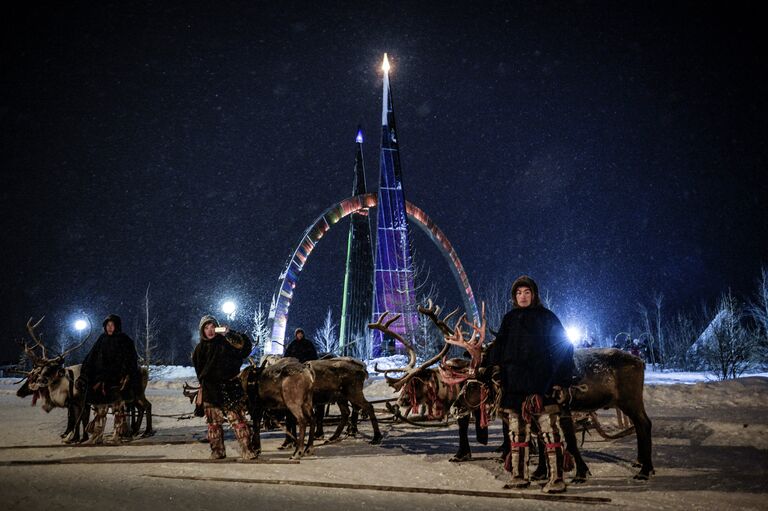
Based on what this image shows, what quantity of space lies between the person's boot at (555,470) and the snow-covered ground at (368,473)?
0.75ft

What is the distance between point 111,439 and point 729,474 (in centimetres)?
1021

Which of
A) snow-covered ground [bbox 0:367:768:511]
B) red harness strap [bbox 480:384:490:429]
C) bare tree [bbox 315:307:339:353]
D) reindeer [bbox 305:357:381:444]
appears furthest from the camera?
bare tree [bbox 315:307:339:353]

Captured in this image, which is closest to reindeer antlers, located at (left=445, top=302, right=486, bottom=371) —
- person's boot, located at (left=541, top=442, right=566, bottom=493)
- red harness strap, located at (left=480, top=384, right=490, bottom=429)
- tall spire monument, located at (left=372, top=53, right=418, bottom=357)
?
red harness strap, located at (left=480, top=384, right=490, bottom=429)

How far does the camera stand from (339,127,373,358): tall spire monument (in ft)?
126

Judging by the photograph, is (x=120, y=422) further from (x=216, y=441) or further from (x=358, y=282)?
(x=358, y=282)

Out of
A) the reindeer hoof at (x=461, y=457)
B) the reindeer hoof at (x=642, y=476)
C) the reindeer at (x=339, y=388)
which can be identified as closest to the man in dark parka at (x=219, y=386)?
the reindeer at (x=339, y=388)

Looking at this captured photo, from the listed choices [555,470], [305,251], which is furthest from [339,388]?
[305,251]

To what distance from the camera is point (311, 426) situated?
7883mm

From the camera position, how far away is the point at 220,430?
7410mm

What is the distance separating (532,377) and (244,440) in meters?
4.51

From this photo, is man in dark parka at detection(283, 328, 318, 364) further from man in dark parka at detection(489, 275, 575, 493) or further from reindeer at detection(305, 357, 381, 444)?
man in dark parka at detection(489, 275, 575, 493)

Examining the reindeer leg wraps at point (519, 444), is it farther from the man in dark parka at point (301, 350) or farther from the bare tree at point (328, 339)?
the bare tree at point (328, 339)

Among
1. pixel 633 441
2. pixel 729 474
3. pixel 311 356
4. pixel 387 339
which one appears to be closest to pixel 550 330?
pixel 729 474

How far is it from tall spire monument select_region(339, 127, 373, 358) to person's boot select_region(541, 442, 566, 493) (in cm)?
3093
